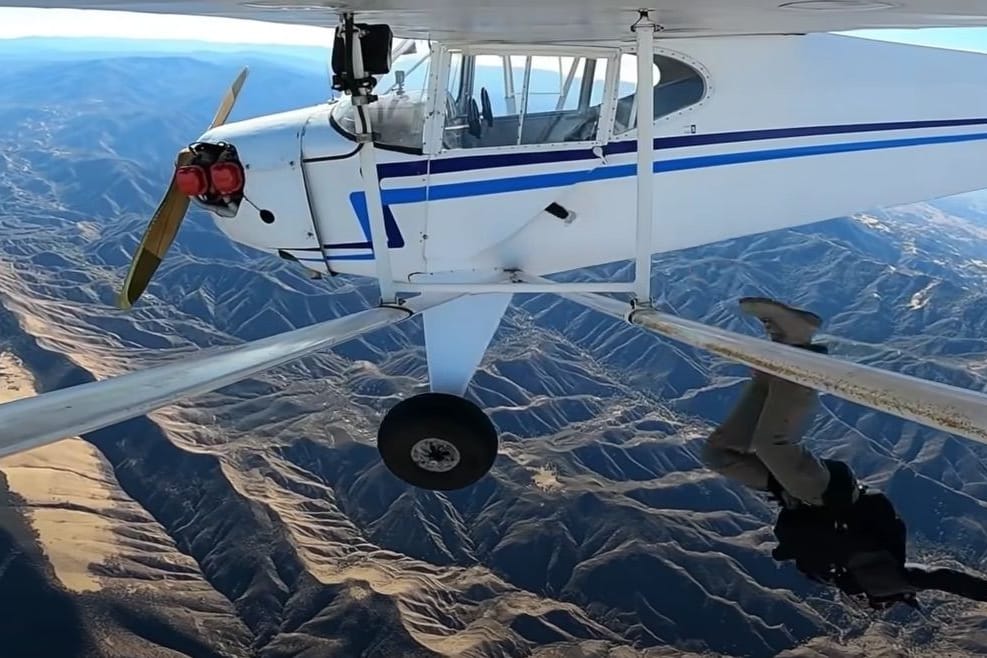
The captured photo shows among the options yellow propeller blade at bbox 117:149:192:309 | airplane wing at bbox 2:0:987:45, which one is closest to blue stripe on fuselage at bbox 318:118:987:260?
airplane wing at bbox 2:0:987:45

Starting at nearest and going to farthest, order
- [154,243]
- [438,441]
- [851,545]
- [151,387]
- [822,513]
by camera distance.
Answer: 1. [151,387]
2. [851,545]
3. [822,513]
4. [438,441]
5. [154,243]

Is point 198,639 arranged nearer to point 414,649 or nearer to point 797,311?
point 414,649

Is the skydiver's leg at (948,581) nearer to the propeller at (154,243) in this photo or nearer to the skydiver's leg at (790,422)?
the skydiver's leg at (790,422)

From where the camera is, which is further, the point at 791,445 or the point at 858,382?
the point at 791,445

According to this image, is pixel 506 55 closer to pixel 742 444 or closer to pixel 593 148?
pixel 593 148

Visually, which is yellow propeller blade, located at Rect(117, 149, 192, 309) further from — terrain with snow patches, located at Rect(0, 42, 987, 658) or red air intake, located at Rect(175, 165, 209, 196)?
terrain with snow patches, located at Rect(0, 42, 987, 658)

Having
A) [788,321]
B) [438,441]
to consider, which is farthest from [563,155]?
[438,441]
